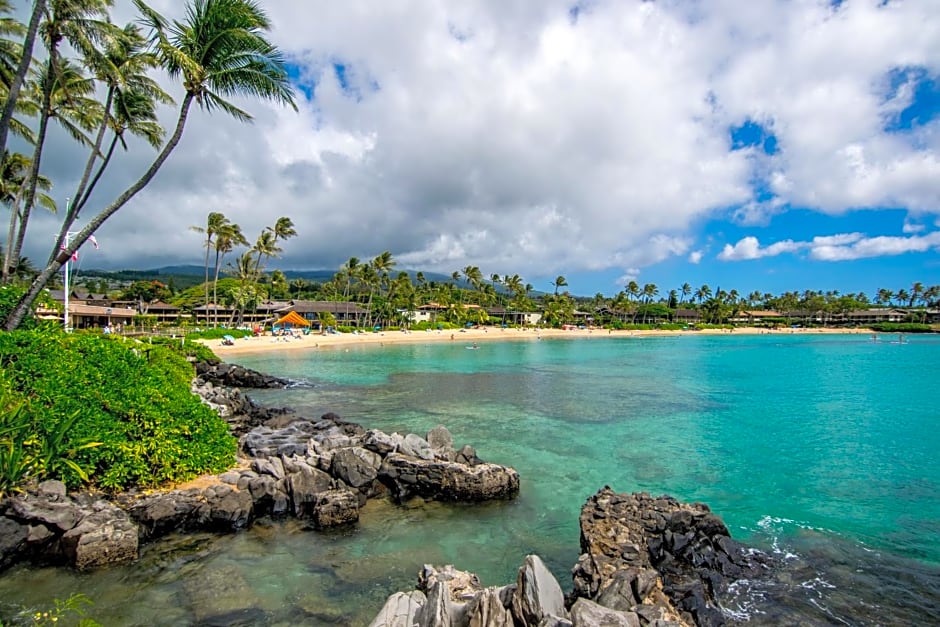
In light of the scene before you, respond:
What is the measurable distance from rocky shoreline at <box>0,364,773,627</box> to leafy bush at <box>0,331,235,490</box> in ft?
1.73

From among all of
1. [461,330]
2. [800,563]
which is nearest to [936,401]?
[800,563]

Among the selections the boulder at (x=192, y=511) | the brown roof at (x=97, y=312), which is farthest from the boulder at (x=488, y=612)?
the brown roof at (x=97, y=312)

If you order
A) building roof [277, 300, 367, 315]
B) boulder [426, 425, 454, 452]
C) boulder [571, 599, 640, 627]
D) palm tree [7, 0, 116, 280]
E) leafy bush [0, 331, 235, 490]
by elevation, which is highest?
palm tree [7, 0, 116, 280]

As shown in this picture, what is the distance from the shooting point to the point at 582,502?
12.0 metres

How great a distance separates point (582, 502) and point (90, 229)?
14787 millimetres

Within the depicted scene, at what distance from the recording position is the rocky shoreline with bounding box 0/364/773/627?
567cm

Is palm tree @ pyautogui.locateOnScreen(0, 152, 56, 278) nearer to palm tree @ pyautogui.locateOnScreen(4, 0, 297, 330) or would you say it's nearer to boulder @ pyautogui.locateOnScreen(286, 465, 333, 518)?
palm tree @ pyautogui.locateOnScreen(4, 0, 297, 330)

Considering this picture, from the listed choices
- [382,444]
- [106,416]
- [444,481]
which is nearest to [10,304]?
[106,416]

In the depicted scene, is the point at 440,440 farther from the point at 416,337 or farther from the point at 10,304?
the point at 416,337

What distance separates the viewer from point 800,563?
29.3 ft

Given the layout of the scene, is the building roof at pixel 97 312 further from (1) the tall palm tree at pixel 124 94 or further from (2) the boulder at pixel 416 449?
(2) the boulder at pixel 416 449

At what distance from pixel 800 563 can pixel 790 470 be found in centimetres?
786

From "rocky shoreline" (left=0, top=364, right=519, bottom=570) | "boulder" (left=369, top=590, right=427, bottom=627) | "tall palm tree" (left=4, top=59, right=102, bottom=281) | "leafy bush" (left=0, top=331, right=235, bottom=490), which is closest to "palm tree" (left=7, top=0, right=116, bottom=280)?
"tall palm tree" (left=4, top=59, right=102, bottom=281)

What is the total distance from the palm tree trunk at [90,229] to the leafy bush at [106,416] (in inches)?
89.7
